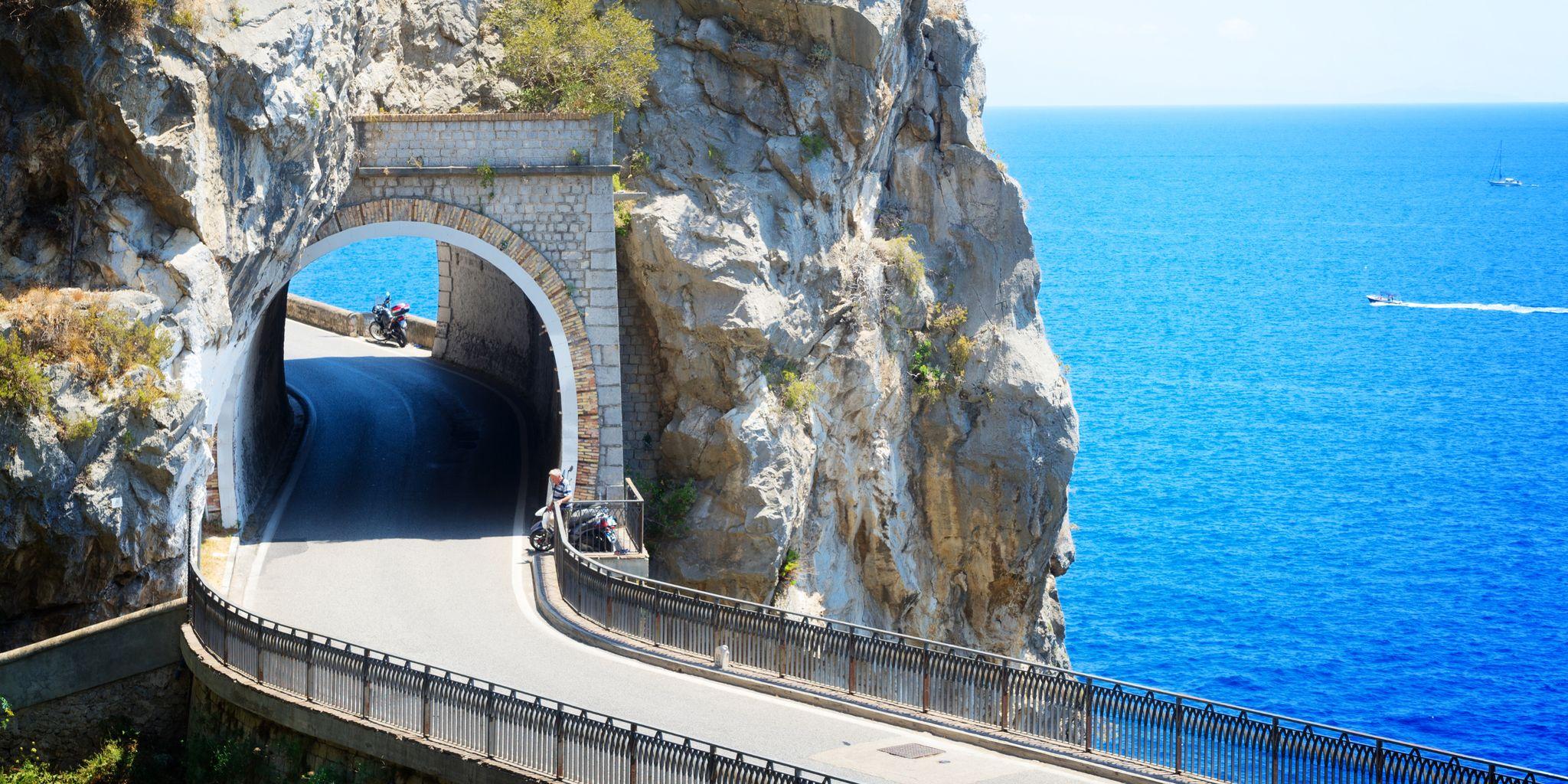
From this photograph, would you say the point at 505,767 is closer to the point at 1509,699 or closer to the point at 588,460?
the point at 588,460

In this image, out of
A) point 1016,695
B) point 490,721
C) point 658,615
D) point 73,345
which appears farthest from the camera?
point 658,615

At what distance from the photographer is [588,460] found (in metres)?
29.4

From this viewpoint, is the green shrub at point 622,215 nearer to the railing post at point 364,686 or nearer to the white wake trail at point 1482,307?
the railing post at point 364,686

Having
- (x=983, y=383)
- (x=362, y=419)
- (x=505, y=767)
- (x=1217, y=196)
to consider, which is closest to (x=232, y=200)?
(x=505, y=767)

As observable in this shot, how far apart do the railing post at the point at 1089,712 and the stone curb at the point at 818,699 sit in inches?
18.1

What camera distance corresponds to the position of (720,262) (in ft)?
102

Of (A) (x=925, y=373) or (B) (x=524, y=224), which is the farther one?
(A) (x=925, y=373)

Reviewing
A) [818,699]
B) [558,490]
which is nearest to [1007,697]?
[818,699]

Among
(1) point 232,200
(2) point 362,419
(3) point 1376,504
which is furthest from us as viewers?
(3) point 1376,504

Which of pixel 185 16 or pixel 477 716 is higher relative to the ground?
pixel 185 16

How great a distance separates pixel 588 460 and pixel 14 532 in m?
10.5

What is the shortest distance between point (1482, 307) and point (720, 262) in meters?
86.1

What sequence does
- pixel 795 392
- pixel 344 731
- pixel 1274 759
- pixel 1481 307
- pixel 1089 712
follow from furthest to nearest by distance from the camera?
pixel 1481 307, pixel 795 392, pixel 344 731, pixel 1089 712, pixel 1274 759

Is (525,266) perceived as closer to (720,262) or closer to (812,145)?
(720,262)
